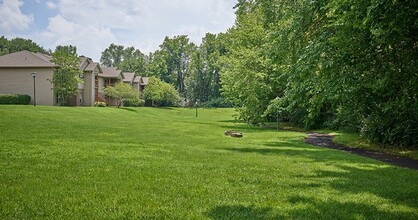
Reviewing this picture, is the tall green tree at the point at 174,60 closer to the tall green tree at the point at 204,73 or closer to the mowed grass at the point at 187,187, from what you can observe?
the tall green tree at the point at 204,73

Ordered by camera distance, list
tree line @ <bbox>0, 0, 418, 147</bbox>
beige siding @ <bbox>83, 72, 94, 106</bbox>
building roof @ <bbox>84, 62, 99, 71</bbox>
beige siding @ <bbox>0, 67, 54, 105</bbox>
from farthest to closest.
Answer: beige siding @ <bbox>83, 72, 94, 106</bbox>
building roof @ <bbox>84, 62, 99, 71</bbox>
beige siding @ <bbox>0, 67, 54, 105</bbox>
tree line @ <bbox>0, 0, 418, 147</bbox>

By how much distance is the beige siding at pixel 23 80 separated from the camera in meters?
47.8

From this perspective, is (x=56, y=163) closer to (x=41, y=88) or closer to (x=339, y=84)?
(x=339, y=84)

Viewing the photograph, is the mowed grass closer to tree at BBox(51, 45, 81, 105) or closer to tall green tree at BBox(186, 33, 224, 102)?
tree at BBox(51, 45, 81, 105)

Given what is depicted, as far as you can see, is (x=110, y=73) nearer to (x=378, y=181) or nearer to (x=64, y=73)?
(x=64, y=73)

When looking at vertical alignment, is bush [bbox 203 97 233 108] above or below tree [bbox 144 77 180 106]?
below

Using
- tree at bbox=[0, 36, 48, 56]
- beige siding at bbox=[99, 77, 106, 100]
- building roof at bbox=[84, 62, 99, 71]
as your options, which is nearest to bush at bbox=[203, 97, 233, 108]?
beige siding at bbox=[99, 77, 106, 100]

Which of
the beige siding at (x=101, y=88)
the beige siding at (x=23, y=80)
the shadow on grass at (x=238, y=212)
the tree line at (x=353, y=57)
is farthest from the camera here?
the beige siding at (x=101, y=88)

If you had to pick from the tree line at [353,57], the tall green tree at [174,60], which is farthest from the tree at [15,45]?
the tree line at [353,57]

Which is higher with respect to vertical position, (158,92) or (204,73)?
(204,73)

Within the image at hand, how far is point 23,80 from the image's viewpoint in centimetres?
4784

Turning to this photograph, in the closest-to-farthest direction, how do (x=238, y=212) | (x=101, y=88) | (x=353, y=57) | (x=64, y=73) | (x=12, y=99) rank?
(x=238, y=212) → (x=353, y=57) → (x=12, y=99) → (x=64, y=73) → (x=101, y=88)

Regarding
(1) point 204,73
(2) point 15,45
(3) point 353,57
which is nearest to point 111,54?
(2) point 15,45

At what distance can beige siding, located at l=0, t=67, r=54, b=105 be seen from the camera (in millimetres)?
47812
